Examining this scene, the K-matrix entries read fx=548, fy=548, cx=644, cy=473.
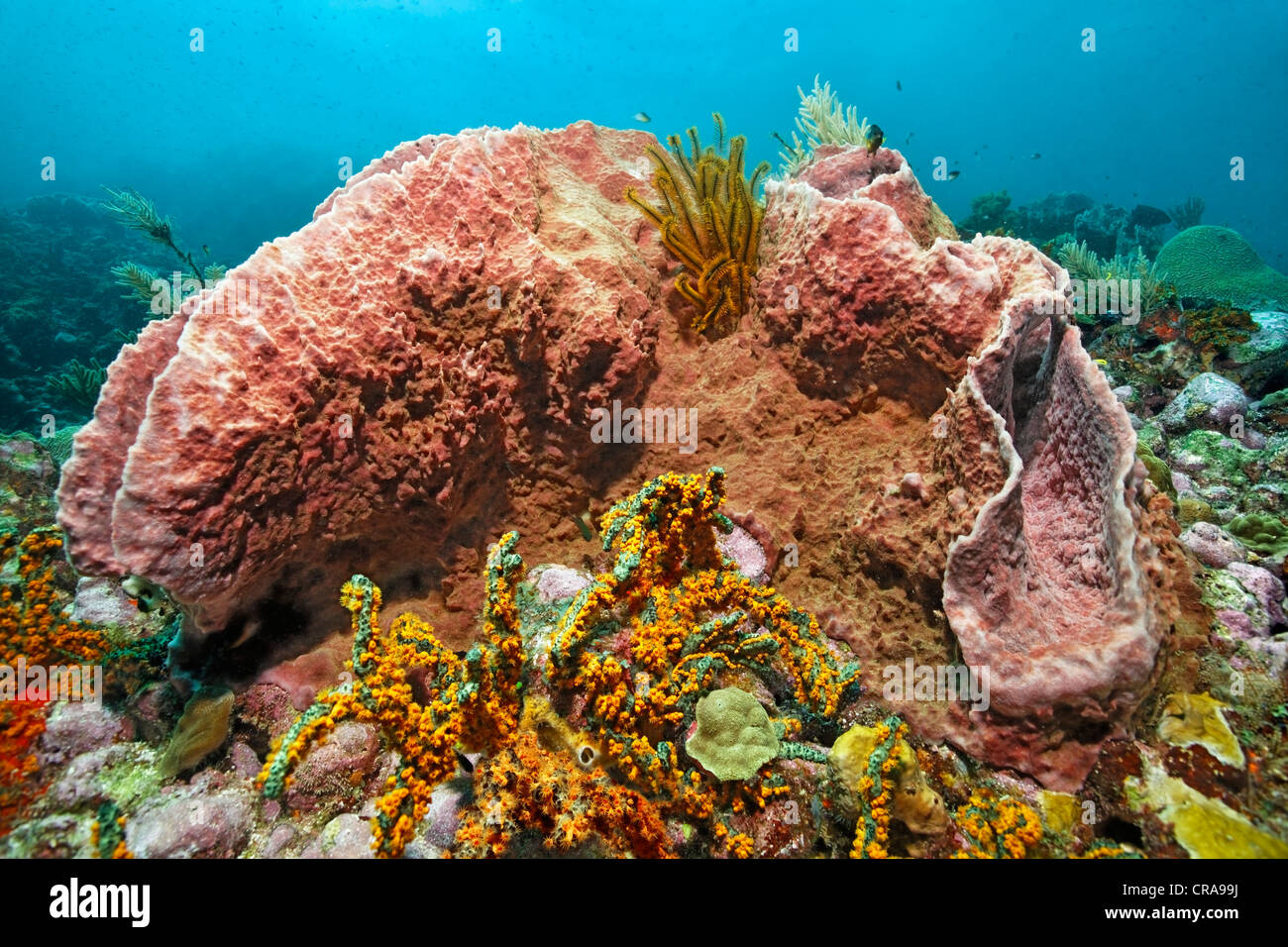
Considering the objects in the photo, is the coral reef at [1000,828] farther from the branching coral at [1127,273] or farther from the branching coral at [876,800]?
the branching coral at [1127,273]

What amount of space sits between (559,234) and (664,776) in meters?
3.36

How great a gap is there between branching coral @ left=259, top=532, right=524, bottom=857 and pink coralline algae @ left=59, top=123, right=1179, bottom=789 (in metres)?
0.74

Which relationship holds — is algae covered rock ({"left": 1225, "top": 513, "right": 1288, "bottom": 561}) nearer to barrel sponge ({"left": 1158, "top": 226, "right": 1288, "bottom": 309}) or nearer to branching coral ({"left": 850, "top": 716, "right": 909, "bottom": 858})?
branching coral ({"left": 850, "top": 716, "right": 909, "bottom": 858})

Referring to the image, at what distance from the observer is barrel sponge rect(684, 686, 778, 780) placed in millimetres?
2383

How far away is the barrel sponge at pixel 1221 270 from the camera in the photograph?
24.8 feet

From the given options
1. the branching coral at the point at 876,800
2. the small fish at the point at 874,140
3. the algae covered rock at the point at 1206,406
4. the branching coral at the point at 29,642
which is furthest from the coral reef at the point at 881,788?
the small fish at the point at 874,140

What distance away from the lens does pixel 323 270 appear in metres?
2.93

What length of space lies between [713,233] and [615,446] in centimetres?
179

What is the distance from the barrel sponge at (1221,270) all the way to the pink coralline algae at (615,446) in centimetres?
677

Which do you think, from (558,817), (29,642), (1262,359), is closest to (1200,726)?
(558,817)

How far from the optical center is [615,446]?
3750 mm

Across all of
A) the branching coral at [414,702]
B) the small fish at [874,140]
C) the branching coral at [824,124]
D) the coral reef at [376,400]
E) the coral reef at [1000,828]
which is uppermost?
the branching coral at [824,124]

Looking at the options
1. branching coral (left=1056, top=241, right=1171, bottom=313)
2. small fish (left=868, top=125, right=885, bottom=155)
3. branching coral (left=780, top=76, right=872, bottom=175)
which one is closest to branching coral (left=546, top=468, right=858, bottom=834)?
small fish (left=868, top=125, right=885, bottom=155)

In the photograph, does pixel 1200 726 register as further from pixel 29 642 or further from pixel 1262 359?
pixel 29 642
